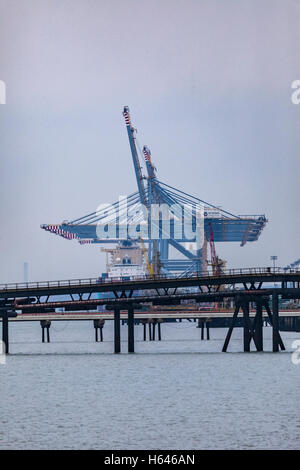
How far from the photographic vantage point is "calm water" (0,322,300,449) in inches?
2072

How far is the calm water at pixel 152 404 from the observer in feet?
173

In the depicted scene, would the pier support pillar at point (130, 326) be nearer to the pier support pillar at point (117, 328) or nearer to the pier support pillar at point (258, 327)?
the pier support pillar at point (117, 328)

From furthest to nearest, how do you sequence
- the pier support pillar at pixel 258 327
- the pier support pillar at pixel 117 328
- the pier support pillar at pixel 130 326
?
the pier support pillar at pixel 258 327 → the pier support pillar at pixel 130 326 → the pier support pillar at pixel 117 328

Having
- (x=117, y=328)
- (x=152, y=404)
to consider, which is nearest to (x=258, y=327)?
(x=117, y=328)

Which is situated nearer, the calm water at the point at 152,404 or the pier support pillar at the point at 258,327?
the calm water at the point at 152,404

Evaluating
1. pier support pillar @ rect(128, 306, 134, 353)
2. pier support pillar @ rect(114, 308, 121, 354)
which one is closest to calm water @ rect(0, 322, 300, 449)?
pier support pillar @ rect(114, 308, 121, 354)

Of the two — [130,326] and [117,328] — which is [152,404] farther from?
[130,326]

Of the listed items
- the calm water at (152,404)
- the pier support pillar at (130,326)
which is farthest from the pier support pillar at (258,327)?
the pier support pillar at (130,326)

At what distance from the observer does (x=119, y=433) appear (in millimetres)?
54562

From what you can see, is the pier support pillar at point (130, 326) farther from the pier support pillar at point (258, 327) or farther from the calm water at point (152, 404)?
the pier support pillar at point (258, 327)

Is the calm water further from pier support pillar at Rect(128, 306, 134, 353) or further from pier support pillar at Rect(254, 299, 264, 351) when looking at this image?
pier support pillar at Rect(128, 306, 134, 353)

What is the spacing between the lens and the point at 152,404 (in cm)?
6800

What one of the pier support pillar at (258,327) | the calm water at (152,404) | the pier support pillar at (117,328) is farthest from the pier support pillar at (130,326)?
the pier support pillar at (258,327)

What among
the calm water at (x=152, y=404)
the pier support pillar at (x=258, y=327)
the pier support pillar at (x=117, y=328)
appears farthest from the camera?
the pier support pillar at (x=258, y=327)
